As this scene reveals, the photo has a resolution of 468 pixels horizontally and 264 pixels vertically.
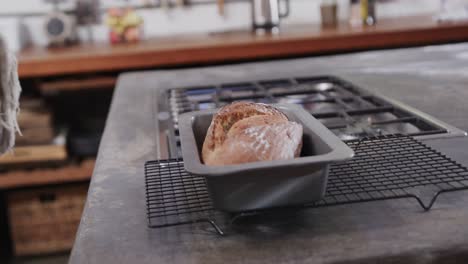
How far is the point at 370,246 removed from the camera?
2.13 ft

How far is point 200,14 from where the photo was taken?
3.16 metres

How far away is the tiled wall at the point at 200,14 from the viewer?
303 centimetres

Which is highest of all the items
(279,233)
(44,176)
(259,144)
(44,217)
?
(259,144)

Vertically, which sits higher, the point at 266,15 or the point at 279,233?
the point at 266,15

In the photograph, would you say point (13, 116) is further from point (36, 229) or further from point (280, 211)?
point (36, 229)

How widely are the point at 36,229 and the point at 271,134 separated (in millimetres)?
2032

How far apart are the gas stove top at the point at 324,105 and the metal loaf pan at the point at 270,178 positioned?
0.33m

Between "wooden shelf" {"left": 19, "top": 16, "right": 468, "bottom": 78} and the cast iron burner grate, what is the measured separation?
165cm

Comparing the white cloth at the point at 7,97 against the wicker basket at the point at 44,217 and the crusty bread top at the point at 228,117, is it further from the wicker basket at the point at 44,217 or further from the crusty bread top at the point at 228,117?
the wicker basket at the point at 44,217

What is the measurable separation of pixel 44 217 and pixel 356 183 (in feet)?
6.54

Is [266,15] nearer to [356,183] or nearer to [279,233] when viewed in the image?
[356,183]

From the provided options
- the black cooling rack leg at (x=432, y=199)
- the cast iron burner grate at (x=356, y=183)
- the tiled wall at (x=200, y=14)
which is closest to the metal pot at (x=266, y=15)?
the tiled wall at (x=200, y=14)

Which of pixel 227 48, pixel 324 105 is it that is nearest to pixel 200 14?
pixel 227 48

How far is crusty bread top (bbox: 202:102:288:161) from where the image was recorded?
781 mm
